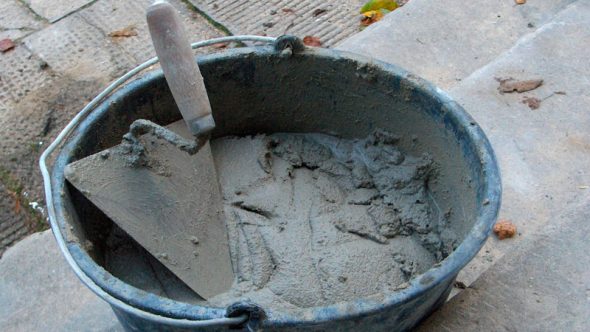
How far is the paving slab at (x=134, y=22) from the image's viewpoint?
2.92m

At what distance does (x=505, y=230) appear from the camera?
184cm

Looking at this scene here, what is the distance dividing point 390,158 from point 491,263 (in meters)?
0.42

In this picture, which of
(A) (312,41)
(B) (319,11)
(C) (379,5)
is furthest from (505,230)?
(B) (319,11)

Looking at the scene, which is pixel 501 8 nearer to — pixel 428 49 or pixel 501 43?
pixel 501 43

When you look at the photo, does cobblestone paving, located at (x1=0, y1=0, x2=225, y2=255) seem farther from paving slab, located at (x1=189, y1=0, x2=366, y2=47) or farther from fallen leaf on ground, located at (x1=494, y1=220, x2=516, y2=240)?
fallen leaf on ground, located at (x1=494, y1=220, x2=516, y2=240)

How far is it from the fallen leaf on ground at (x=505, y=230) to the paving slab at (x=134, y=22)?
161cm

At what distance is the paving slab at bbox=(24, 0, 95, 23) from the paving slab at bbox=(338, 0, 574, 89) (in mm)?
1407

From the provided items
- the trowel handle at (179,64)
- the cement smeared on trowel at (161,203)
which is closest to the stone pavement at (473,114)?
the cement smeared on trowel at (161,203)

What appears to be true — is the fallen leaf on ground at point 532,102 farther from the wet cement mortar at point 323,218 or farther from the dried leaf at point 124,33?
the dried leaf at point 124,33

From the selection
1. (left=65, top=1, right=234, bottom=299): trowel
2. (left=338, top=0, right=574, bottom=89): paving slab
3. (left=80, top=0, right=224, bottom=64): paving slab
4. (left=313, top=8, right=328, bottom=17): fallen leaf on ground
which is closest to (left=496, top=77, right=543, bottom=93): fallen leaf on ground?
(left=338, top=0, right=574, bottom=89): paving slab

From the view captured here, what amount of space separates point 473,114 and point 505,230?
501mm

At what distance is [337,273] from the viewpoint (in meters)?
1.54

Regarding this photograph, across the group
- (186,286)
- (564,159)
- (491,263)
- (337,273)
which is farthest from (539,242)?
(186,286)

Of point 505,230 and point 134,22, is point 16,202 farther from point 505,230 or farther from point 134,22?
point 505,230
